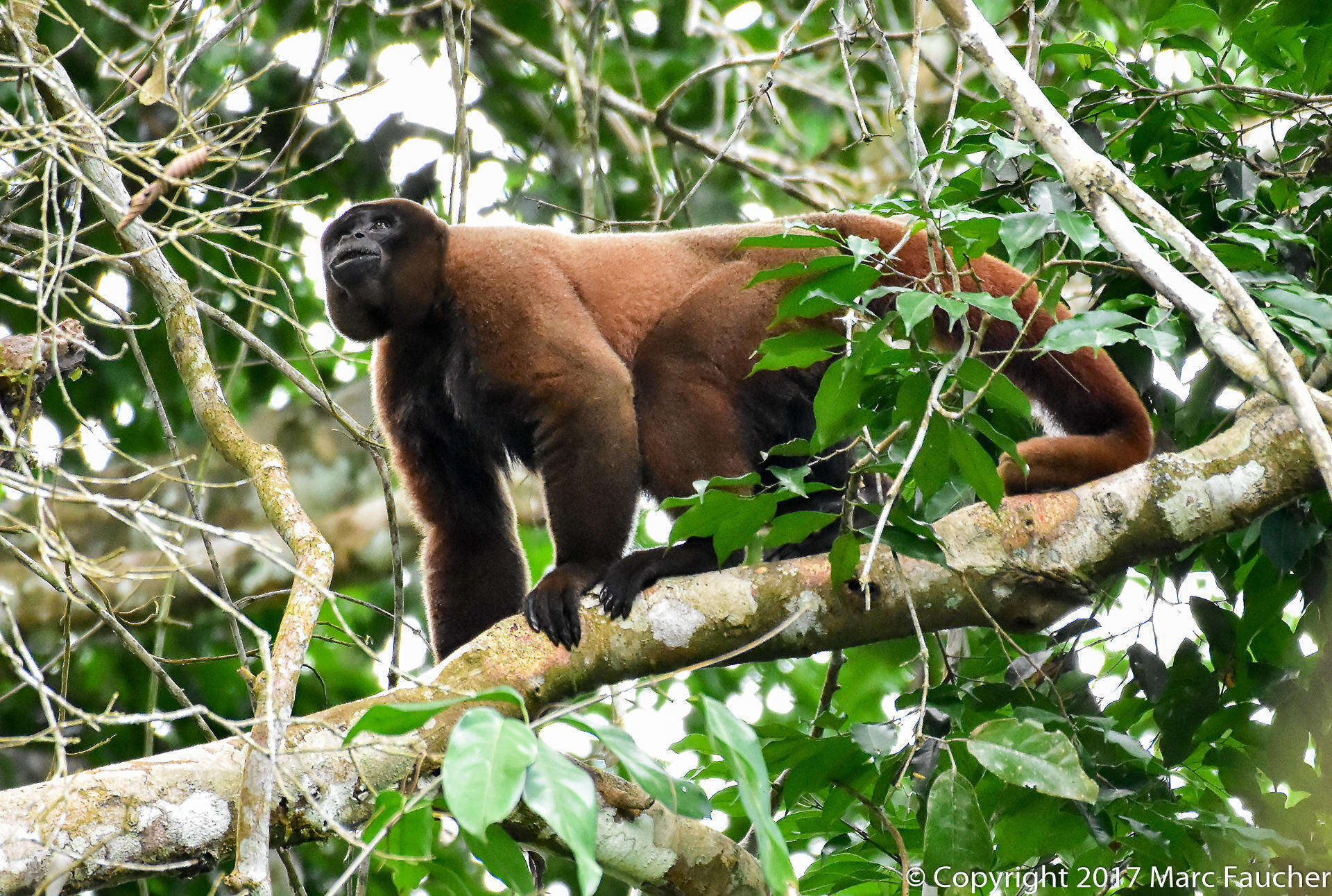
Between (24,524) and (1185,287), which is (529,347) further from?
(1185,287)

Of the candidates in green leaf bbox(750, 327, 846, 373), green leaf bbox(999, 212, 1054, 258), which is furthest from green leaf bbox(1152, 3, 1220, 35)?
green leaf bbox(750, 327, 846, 373)

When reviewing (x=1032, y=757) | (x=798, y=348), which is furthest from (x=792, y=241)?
(x=1032, y=757)

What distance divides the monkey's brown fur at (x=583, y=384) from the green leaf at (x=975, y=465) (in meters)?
0.98

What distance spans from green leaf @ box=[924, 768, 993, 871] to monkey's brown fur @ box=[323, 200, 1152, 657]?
122 cm

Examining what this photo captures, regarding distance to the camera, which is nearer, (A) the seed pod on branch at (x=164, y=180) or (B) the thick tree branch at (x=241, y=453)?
(B) the thick tree branch at (x=241, y=453)

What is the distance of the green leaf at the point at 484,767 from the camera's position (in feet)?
5.37

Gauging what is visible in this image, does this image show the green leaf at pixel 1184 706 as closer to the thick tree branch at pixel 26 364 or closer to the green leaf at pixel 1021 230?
the green leaf at pixel 1021 230

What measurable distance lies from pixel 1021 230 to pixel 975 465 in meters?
0.55

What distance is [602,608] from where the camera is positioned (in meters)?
3.70

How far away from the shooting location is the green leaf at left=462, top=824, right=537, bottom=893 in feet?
7.27

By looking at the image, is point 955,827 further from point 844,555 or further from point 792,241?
point 792,241

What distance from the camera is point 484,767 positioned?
1.70 metres

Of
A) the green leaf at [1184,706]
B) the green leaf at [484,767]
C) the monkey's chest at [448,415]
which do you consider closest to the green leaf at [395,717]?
the green leaf at [484,767]

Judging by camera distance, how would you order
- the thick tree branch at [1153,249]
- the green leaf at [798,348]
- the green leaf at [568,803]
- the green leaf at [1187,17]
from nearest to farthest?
the green leaf at [568,803]
the thick tree branch at [1153,249]
the green leaf at [798,348]
the green leaf at [1187,17]
